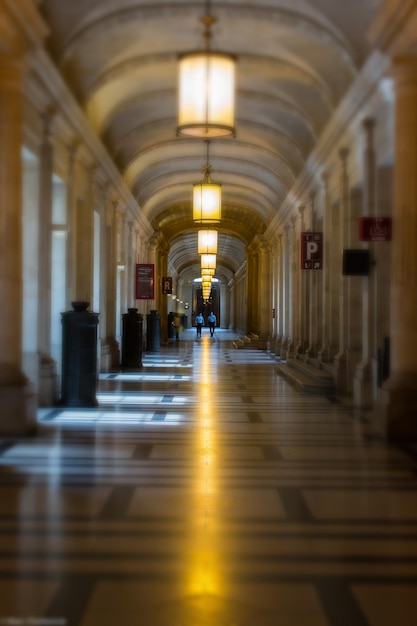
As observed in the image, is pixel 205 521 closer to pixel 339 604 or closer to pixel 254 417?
pixel 339 604

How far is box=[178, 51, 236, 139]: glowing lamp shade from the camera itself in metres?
8.29

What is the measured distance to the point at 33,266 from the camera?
1129 cm

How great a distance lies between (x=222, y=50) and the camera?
13.1 metres

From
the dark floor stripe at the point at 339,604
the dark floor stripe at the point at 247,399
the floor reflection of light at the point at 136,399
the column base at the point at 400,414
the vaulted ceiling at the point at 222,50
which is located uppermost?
the vaulted ceiling at the point at 222,50

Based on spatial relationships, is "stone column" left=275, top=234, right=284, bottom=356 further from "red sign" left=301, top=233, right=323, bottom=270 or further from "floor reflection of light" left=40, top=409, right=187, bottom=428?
"floor reflection of light" left=40, top=409, right=187, bottom=428

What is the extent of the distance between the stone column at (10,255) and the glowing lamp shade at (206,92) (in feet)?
6.46

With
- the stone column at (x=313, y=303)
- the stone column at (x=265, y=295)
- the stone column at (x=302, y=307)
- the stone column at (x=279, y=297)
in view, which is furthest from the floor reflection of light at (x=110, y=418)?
the stone column at (x=265, y=295)

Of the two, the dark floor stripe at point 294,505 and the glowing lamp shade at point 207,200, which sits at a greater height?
the glowing lamp shade at point 207,200

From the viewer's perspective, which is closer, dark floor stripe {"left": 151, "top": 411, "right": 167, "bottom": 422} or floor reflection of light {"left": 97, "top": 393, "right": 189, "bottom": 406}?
dark floor stripe {"left": 151, "top": 411, "right": 167, "bottom": 422}

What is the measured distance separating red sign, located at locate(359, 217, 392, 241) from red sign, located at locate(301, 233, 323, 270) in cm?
577

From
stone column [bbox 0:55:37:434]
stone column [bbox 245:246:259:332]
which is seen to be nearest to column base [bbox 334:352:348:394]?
stone column [bbox 0:55:37:434]

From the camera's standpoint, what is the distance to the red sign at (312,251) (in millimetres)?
15477

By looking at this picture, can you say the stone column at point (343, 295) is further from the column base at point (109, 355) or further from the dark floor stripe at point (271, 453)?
the column base at point (109, 355)

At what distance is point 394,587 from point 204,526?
150 cm
